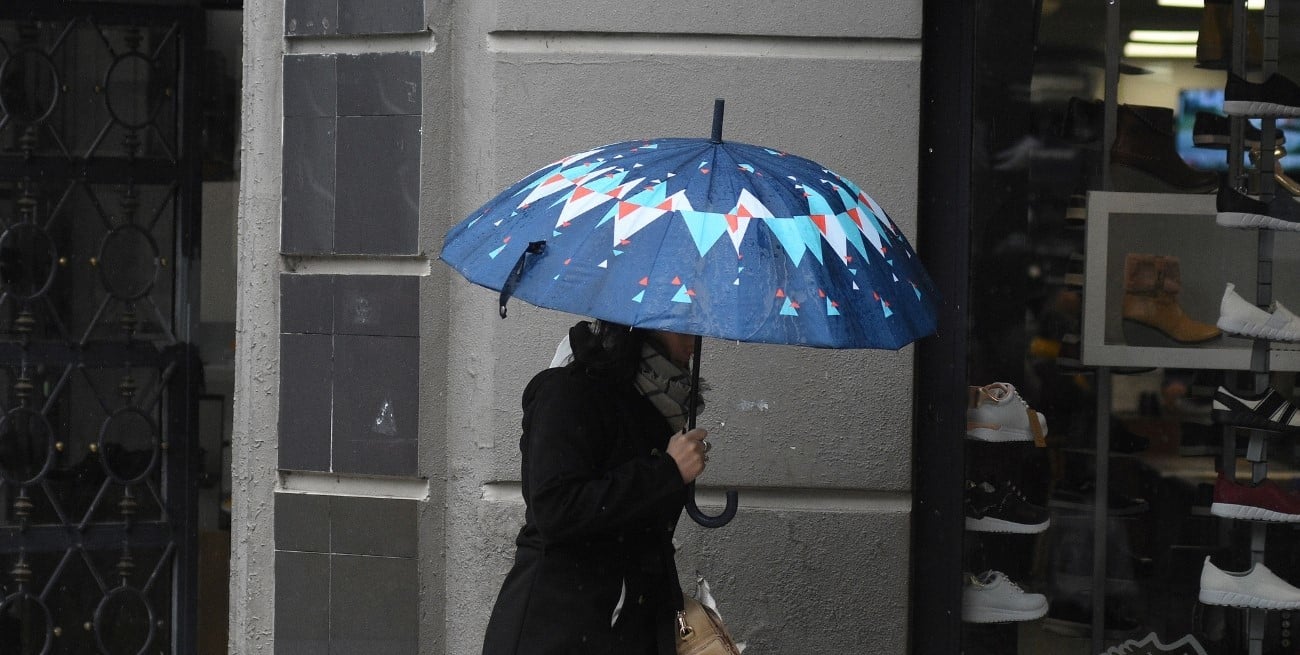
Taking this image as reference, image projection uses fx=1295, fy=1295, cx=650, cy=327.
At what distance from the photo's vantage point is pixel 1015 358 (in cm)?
436

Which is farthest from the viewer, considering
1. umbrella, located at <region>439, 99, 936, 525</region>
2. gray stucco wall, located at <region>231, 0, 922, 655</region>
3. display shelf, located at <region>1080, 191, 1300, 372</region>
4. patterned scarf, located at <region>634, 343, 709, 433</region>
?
display shelf, located at <region>1080, 191, 1300, 372</region>

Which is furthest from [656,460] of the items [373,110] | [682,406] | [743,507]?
[373,110]

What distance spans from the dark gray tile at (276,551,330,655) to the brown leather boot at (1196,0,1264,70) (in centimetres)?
333

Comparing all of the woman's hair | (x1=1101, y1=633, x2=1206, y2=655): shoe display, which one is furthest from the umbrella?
(x1=1101, y1=633, x2=1206, y2=655): shoe display

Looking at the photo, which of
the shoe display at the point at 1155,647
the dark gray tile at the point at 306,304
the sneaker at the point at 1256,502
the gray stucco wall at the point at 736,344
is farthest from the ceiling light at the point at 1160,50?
the dark gray tile at the point at 306,304

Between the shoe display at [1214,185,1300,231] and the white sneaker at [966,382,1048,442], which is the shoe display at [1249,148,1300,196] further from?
the white sneaker at [966,382,1048,442]

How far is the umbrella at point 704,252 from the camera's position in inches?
90.7

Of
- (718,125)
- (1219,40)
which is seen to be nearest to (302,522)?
(718,125)

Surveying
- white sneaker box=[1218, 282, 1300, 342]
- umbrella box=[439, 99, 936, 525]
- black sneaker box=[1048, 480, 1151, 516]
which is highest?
umbrella box=[439, 99, 936, 525]

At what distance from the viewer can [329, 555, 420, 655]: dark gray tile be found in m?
4.18

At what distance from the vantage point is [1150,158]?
4352mm

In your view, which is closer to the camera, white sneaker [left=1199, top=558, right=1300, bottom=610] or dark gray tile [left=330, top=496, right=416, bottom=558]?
white sneaker [left=1199, top=558, right=1300, bottom=610]

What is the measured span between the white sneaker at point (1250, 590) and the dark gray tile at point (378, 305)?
105 inches

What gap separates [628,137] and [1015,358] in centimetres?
151
